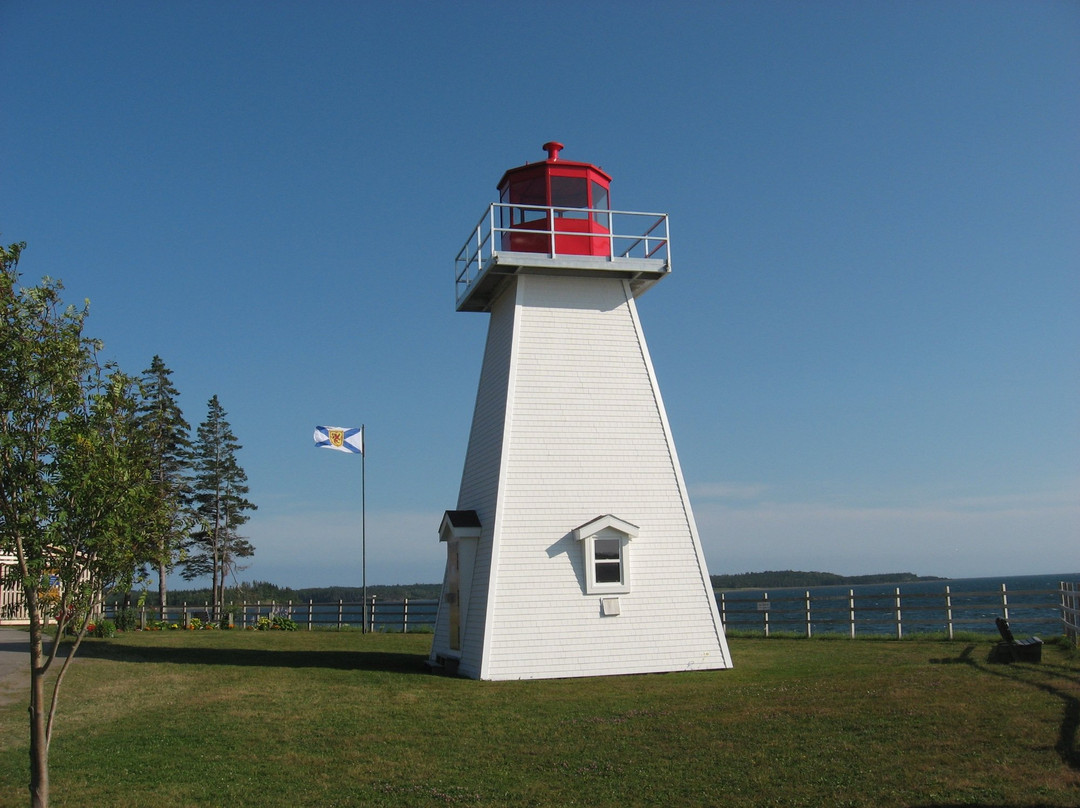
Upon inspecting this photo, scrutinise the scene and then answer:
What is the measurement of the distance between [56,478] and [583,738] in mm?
6039

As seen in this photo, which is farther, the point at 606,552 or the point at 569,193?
the point at 569,193

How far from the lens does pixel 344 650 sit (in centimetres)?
2225

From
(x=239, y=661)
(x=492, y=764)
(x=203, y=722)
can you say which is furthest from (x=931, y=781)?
(x=239, y=661)

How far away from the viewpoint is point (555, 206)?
18.0 m

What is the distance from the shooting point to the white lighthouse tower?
52.1 ft

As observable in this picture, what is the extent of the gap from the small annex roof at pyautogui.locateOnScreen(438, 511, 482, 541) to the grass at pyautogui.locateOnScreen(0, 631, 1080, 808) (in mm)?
2526

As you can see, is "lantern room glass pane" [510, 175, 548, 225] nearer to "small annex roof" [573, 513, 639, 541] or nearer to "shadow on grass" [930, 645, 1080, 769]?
"small annex roof" [573, 513, 639, 541]

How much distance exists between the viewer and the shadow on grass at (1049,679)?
8305 millimetres

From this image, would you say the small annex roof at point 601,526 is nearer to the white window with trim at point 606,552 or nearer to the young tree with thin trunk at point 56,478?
the white window with trim at point 606,552

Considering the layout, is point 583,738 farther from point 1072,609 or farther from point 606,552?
point 1072,609

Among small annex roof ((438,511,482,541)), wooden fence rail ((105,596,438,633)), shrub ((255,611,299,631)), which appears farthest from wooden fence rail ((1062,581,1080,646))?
shrub ((255,611,299,631))

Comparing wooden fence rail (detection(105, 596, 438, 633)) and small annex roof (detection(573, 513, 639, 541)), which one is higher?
small annex roof (detection(573, 513, 639, 541))

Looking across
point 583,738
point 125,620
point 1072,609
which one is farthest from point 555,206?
point 125,620

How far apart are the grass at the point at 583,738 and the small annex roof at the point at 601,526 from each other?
7.88 feet
